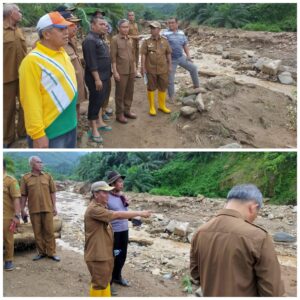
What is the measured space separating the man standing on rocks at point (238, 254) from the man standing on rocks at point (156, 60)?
3.66 m

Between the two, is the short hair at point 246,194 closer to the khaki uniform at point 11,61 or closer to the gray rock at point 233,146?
the khaki uniform at point 11,61

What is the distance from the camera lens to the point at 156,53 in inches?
233

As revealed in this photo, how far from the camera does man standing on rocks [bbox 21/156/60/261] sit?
4.66m

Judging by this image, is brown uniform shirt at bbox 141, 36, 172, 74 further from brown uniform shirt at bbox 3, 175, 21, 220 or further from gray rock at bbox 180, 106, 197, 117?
brown uniform shirt at bbox 3, 175, 21, 220

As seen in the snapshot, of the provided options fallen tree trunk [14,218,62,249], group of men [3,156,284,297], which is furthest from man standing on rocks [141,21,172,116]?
group of men [3,156,284,297]

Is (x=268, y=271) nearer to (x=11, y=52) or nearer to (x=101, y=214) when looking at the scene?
(x=101, y=214)

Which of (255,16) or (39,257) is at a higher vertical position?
(255,16)

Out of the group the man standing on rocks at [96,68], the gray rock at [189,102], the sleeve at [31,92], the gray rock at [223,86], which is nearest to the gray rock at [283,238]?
the gray rock at [189,102]

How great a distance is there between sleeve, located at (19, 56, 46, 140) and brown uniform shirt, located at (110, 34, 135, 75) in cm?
239

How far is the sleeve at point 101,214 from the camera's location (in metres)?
3.46

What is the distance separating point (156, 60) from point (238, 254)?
3981 millimetres

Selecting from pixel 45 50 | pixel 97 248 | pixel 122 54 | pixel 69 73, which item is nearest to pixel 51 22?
pixel 45 50

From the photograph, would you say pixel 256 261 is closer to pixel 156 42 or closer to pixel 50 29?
pixel 50 29

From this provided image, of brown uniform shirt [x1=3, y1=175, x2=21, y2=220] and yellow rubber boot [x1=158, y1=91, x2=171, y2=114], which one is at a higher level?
yellow rubber boot [x1=158, y1=91, x2=171, y2=114]
